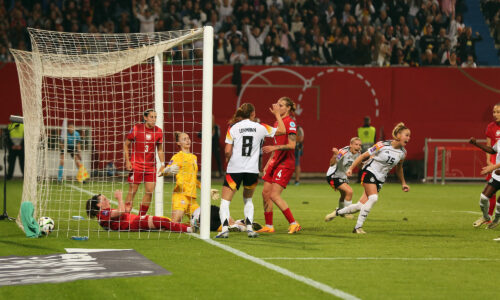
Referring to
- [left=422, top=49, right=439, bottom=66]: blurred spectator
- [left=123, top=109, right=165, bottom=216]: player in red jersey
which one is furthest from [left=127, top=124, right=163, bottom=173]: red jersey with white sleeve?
[left=422, top=49, right=439, bottom=66]: blurred spectator

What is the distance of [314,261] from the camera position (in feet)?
27.9

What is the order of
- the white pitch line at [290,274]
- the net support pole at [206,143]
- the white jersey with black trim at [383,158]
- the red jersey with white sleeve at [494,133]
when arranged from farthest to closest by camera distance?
the red jersey with white sleeve at [494,133] < the white jersey with black trim at [383,158] < the net support pole at [206,143] < the white pitch line at [290,274]

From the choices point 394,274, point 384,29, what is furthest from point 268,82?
point 394,274

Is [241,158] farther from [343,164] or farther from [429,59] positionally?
[429,59]

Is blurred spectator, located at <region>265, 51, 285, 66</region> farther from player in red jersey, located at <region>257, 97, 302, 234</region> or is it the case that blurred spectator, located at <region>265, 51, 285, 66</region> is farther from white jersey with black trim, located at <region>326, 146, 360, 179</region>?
player in red jersey, located at <region>257, 97, 302, 234</region>

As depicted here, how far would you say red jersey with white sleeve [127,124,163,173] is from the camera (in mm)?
12703

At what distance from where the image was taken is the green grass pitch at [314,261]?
6.59 meters

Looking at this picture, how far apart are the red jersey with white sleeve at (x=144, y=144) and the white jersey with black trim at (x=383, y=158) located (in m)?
3.69

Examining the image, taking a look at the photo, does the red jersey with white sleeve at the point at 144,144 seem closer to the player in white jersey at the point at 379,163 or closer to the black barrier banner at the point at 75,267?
the player in white jersey at the point at 379,163

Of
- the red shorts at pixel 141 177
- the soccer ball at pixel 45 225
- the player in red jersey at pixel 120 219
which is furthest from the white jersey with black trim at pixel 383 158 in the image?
the soccer ball at pixel 45 225

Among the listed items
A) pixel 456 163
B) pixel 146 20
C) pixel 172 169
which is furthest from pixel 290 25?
pixel 172 169

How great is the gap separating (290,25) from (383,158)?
16854 millimetres

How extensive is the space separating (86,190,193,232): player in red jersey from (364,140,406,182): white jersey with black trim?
10.8 ft

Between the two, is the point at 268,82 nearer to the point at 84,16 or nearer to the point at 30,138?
the point at 84,16
